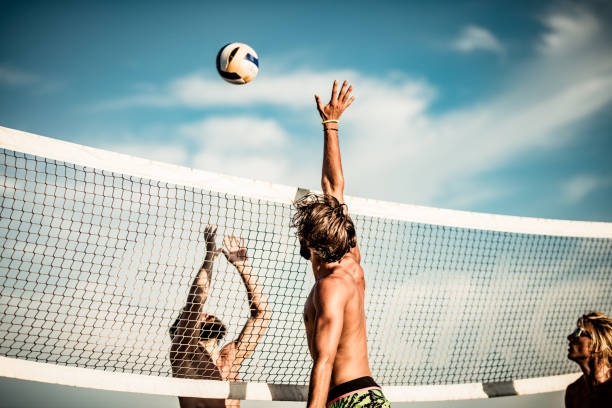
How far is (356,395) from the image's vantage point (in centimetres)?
327

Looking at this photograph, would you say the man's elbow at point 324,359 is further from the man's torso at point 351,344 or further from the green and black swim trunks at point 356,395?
the green and black swim trunks at point 356,395

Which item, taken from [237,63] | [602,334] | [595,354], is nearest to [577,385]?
[595,354]

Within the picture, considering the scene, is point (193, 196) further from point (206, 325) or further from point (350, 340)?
point (350, 340)

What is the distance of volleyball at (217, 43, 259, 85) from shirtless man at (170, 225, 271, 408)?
1.91 metres

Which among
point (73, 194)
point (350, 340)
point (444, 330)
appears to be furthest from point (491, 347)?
point (73, 194)

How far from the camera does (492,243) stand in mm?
6711

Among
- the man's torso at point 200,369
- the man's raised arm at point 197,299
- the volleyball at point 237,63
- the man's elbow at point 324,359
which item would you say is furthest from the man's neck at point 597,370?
the volleyball at point 237,63

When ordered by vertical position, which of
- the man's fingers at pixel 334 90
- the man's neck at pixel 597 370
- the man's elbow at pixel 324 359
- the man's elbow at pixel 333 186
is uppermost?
the man's fingers at pixel 334 90

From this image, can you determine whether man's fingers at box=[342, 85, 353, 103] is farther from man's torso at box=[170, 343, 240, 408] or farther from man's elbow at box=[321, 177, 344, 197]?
man's torso at box=[170, 343, 240, 408]

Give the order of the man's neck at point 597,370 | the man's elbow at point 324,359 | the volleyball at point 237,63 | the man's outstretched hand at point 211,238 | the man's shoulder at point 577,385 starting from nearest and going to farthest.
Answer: the man's elbow at point 324,359 → the man's outstretched hand at point 211,238 → the man's neck at point 597,370 → the volleyball at point 237,63 → the man's shoulder at point 577,385

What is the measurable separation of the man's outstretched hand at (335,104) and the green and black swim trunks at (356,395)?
9.06ft

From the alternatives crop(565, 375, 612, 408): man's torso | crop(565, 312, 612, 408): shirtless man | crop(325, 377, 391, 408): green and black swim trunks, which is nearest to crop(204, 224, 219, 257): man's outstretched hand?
crop(325, 377, 391, 408): green and black swim trunks

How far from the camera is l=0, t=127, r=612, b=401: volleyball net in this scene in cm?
410

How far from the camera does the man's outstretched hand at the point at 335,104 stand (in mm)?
4758
